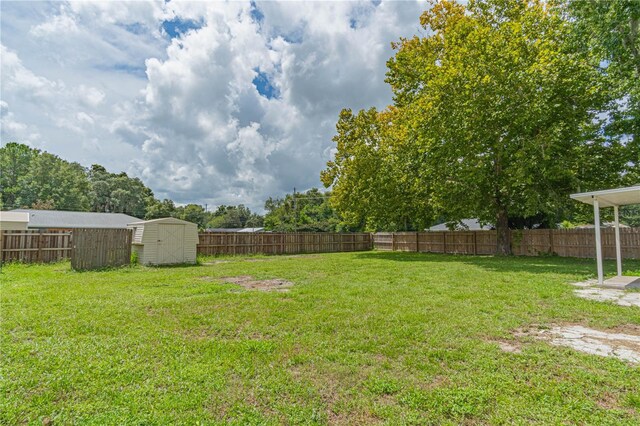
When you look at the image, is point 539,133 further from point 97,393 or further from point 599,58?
point 97,393

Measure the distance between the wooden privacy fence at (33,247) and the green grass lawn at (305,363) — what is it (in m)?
7.56

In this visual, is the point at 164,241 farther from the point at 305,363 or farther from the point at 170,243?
the point at 305,363

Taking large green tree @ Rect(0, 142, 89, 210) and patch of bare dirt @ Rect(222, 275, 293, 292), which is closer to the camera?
patch of bare dirt @ Rect(222, 275, 293, 292)

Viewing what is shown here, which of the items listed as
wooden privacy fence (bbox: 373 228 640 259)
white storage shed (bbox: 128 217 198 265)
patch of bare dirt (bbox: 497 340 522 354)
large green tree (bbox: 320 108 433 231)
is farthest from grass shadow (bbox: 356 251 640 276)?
white storage shed (bbox: 128 217 198 265)

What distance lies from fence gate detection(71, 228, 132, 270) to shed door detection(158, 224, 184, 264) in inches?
42.7

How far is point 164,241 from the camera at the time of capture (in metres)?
12.4

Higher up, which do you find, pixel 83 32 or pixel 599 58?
pixel 599 58

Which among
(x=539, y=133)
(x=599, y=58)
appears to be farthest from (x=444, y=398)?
(x=599, y=58)

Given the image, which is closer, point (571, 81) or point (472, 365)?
point (472, 365)

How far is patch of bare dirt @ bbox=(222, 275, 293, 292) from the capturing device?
704cm

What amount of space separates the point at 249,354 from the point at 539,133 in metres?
13.8

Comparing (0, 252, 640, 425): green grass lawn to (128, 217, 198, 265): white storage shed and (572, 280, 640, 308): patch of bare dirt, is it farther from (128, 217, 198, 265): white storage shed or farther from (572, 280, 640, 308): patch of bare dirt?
(128, 217, 198, 265): white storage shed

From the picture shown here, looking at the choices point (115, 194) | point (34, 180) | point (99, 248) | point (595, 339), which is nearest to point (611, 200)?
point (595, 339)

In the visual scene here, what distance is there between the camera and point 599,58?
11.2 m
